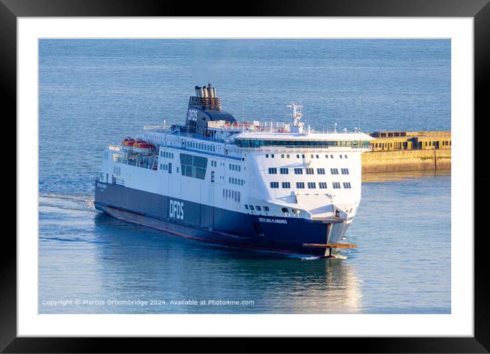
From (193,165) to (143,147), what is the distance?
3845mm

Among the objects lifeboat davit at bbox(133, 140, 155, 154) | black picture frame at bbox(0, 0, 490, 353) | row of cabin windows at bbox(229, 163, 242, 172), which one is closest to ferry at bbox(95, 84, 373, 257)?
row of cabin windows at bbox(229, 163, 242, 172)

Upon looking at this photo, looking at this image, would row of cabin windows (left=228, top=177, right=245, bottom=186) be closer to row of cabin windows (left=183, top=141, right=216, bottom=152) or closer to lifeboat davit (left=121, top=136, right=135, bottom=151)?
row of cabin windows (left=183, top=141, right=216, bottom=152)

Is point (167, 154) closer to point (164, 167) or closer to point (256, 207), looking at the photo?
point (164, 167)

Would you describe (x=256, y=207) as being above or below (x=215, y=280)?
above

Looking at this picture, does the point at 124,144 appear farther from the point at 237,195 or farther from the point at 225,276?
the point at 225,276

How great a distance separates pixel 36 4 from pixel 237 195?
1277 cm

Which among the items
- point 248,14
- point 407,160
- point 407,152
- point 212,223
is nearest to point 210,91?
point 212,223

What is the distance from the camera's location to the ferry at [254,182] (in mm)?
29562

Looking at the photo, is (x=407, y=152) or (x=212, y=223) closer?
(x=212, y=223)

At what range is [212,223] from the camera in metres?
32.0

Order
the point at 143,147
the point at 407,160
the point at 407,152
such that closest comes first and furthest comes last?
the point at 143,147, the point at 407,160, the point at 407,152

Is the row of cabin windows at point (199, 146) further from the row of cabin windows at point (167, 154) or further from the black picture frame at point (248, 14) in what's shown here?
the black picture frame at point (248, 14)

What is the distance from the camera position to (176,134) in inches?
1380

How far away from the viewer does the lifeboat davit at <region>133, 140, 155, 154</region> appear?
3662 cm
